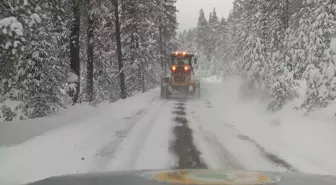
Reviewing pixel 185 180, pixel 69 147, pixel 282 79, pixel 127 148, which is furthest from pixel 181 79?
pixel 185 180

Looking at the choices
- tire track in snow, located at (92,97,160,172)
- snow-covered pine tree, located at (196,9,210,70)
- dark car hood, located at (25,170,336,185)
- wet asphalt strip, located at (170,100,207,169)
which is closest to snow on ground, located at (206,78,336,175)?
wet asphalt strip, located at (170,100,207,169)

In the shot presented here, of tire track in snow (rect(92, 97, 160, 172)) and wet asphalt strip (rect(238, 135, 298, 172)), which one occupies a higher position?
tire track in snow (rect(92, 97, 160, 172))

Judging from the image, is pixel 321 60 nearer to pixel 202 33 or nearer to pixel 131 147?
pixel 131 147

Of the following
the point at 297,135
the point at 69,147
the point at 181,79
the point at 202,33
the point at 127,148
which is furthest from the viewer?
the point at 202,33

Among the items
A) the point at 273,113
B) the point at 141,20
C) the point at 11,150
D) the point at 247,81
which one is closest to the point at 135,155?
the point at 11,150

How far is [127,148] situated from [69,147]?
A: 4.22ft

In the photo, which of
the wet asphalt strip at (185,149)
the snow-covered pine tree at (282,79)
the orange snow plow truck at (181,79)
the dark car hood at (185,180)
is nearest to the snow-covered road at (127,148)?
the wet asphalt strip at (185,149)

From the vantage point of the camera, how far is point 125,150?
820 centimetres

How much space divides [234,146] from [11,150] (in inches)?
200

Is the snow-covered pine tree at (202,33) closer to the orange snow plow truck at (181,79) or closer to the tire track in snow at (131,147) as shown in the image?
the orange snow plow truck at (181,79)

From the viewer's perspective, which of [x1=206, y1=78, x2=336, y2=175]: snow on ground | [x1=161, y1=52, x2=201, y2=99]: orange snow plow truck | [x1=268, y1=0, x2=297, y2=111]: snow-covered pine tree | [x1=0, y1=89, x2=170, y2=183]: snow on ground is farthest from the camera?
[x1=161, y1=52, x2=201, y2=99]: orange snow plow truck

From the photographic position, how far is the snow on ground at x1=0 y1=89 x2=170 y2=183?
20.7ft

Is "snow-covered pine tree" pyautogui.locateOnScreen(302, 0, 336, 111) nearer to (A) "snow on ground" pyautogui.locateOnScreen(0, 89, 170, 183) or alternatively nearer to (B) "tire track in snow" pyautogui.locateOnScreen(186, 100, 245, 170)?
(B) "tire track in snow" pyautogui.locateOnScreen(186, 100, 245, 170)

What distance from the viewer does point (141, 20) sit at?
33031 mm
